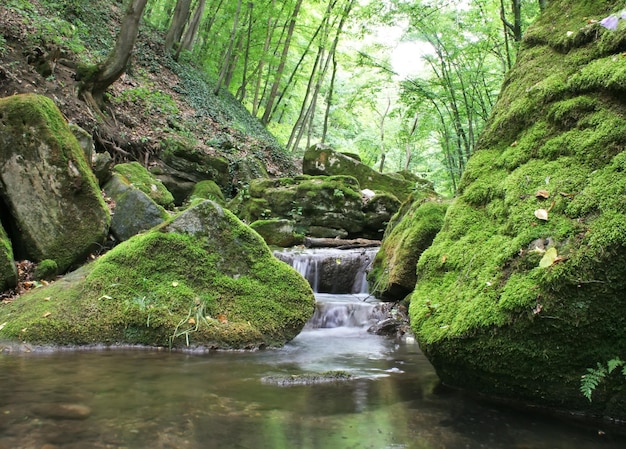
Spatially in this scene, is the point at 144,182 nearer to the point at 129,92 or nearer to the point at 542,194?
the point at 129,92

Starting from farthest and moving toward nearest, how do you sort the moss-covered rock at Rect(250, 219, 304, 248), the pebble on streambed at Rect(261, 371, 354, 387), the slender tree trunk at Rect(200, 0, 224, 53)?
the slender tree trunk at Rect(200, 0, 224, 53) < the moss-covered rock at Rect(250, 219, 304, 248) < the pebble on streambed at Rect(261, 371, 354, 387)

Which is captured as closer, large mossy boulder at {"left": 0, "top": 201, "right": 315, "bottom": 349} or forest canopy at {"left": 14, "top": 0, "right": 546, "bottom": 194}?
large mossy boulder at {"left": 0, "top": 201, "right": 315, "bottom": 349}

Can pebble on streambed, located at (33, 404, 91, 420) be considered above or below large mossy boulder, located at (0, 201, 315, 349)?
below

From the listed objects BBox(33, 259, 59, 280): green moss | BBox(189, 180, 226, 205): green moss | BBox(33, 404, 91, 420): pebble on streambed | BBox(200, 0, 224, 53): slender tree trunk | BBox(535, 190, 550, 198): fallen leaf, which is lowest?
BBox(33, 404, 91, 420): pebble on streambed

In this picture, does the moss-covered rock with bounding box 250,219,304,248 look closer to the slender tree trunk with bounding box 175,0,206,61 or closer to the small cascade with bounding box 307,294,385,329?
the small cascade with bounding box 307,294,385,329

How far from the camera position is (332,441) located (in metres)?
2.50

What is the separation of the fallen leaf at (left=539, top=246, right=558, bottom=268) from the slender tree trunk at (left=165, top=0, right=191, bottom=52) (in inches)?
742

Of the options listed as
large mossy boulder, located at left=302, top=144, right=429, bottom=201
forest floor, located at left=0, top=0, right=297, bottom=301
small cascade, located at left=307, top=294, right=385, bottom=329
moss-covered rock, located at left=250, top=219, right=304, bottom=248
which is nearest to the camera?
small cascade, located at left=307, top=294, right=385, bottom=329

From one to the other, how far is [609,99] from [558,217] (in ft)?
3.75

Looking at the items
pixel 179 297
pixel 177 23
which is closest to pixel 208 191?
pixel 179 297

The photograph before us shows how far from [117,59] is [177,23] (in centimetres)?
985

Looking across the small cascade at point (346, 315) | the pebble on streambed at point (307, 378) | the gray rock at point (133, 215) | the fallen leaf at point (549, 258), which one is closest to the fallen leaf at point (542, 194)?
the fallen leaf at point (549, 258)

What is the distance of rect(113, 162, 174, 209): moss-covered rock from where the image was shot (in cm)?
888

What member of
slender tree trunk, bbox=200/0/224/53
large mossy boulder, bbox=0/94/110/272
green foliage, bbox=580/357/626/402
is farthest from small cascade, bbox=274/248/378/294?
slender tree trunk, bbox=200/0/224/53
